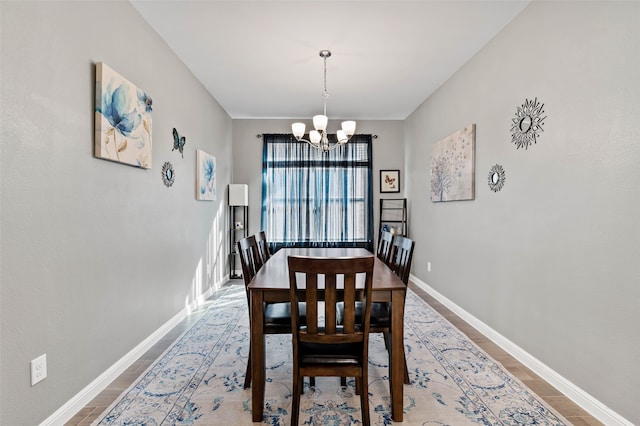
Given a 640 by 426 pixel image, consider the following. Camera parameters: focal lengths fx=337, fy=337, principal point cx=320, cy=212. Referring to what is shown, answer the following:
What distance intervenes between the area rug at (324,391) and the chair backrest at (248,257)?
719 mm

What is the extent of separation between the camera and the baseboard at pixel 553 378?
182 cm

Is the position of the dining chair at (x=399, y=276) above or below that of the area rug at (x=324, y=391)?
above

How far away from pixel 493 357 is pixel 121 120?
10.7 ft

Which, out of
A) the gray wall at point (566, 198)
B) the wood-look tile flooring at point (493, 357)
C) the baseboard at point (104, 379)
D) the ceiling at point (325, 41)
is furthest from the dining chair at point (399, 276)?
the ceiling at point (325, 41)

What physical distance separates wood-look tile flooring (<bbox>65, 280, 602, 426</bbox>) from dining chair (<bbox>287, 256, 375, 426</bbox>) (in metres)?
1.19

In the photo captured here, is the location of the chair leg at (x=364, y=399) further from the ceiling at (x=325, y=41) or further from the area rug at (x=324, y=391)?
the ceiling at (x=325, y=41)

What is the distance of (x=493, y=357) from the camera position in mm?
2629

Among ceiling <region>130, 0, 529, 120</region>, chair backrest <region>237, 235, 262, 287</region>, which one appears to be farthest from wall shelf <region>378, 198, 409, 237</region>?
chair backrest <region>237, 235, 262, 287</region>

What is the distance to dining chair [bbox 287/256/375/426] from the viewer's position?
1.64 meters

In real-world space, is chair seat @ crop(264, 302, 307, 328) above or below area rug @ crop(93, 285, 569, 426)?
above

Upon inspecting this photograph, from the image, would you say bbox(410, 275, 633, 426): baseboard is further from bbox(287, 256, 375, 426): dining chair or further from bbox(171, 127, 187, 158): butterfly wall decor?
bbox(171, 127, 187, 158): butterfly wall decor

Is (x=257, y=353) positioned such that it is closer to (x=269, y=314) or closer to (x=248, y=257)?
(x=269, y=314)

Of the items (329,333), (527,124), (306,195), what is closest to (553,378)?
(329,333)

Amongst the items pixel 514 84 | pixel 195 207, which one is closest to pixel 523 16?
pixel 514 84
